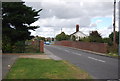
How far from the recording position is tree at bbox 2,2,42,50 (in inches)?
1093

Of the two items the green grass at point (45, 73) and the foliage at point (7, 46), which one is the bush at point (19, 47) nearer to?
the foliage at point (7, 46)

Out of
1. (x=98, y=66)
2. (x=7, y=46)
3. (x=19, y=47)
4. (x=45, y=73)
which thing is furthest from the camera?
(x=19, y=47)

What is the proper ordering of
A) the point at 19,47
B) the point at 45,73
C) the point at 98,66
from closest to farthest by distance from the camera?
the point at 45,73, the point at 98,66, the point at 19,47

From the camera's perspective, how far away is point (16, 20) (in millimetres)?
28344

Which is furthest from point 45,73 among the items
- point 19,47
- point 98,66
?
point 19,47

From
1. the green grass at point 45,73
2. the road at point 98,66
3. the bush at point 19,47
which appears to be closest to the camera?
the green grass at point 45,73

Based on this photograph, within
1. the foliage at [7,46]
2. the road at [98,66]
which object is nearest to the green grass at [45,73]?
the road at [98,66]

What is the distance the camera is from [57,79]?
9.71 m

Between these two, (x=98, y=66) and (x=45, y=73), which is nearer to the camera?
(x=45, y=73)

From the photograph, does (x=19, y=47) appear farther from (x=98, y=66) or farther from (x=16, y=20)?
(x=98, y=66)

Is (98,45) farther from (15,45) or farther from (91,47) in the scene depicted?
(15,45)

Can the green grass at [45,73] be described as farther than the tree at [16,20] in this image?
No

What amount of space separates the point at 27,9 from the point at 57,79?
21.5 meters

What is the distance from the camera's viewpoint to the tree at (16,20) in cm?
2777
